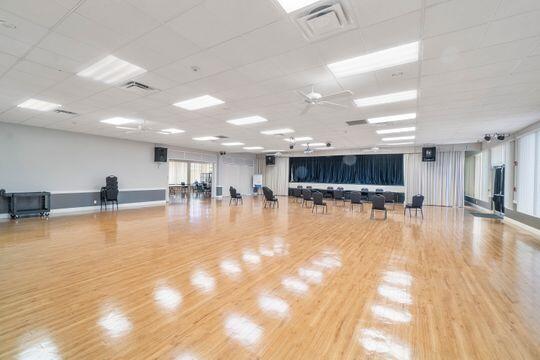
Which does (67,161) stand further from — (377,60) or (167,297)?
(377,60)

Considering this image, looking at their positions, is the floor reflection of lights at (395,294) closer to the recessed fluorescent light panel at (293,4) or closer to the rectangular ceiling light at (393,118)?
the recessed fluorescent light panel at (293,4)

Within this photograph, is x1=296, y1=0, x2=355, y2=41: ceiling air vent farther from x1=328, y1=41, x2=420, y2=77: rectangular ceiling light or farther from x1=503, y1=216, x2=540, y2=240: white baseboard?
x1=503, y1=216, x2=540, y2=240: white baseboard

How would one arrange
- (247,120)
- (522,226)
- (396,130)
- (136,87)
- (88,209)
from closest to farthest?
(136,87) < (247,120) < (522,226) < (396,130) < (88,209)

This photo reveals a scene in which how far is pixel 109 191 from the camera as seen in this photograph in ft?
31.0

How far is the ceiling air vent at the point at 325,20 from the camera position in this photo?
234cm

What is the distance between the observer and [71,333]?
2107 millimetres

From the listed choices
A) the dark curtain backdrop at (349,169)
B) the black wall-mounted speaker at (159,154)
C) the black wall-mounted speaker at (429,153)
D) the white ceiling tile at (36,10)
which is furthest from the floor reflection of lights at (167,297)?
the dark curtain backdrop at (349,169)

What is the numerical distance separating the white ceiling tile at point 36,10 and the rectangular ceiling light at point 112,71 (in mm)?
816

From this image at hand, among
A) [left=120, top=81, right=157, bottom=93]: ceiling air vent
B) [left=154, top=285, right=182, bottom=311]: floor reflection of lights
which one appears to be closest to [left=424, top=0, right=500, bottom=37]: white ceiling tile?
[left=154, top=285, right=182, bottom=311]: floor reflection of lights

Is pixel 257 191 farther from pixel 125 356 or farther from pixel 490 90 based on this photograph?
pixel 125 356

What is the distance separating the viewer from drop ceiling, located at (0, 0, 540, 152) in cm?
240

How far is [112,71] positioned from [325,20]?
329cm

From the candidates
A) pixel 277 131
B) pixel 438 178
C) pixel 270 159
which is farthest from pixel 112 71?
pixel 438 178

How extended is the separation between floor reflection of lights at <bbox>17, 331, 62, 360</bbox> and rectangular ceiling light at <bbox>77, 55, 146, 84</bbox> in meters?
3.25
